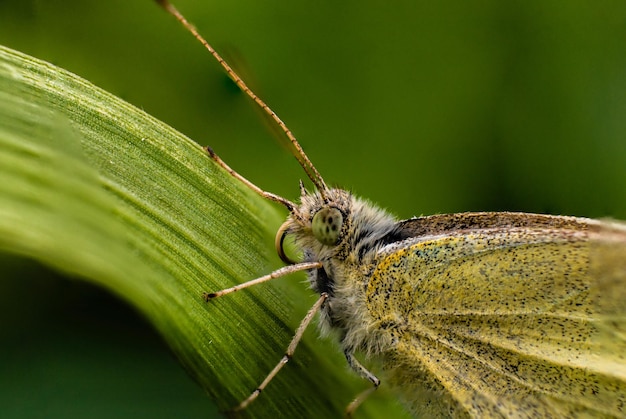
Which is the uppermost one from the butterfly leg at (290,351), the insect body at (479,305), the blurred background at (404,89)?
the blurred background at (404,89)

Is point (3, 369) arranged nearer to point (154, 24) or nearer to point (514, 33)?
point (154, 24)

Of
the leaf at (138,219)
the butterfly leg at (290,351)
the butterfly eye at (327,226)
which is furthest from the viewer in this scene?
the butterfly eye at (327,226)

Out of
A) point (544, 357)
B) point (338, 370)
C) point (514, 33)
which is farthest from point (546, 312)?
point (514, 33)

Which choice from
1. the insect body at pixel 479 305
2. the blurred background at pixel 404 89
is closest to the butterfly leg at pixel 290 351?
the insect body at pixel 479 305

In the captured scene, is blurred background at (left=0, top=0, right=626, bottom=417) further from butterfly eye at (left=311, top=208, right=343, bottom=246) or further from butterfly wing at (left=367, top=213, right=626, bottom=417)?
butterfly wing at (left=367, top=213, right=626, bottom=417)

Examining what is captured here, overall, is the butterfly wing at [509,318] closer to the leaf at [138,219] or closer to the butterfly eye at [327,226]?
the butterfly eye at [327,226]

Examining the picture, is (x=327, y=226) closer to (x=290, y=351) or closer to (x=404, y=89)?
(x=290, y=351)

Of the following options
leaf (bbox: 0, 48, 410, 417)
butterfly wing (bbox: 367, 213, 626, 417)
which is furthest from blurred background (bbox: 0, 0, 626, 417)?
leaf (bbox: 0, 48, 410, 417)

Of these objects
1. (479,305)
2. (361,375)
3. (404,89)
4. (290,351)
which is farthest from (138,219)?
(404,89)
